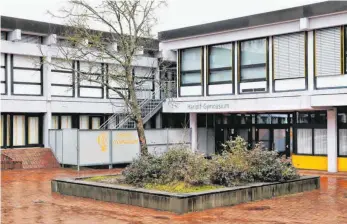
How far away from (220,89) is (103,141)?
675cm

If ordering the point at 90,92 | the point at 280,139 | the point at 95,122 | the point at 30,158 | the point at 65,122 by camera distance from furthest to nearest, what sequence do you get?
the point at 95,122, the point at 90,92, the point at 65,122, the point at 280,139, the point at 30,158

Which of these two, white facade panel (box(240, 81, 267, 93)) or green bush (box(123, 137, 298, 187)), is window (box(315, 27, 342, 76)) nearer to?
white facade panel (box(240, 81, 267, 93))

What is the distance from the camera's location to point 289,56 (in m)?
24.6

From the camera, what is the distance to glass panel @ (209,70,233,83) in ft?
89.4

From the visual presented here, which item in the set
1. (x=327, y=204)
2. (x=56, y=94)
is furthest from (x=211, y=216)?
(x=56, y=94)

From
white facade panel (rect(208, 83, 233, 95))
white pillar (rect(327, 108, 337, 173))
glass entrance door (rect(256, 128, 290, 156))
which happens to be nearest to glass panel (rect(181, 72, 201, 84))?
white facade panel (rect(208, 83, 233, 95))

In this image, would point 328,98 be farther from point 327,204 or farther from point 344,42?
point 327,204

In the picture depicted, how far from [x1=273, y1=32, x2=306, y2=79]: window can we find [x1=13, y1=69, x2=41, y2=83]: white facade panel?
1344 centimetres

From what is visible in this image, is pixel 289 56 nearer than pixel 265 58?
Yes

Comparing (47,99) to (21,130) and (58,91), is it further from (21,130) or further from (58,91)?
(21,130)

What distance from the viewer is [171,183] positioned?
14.5m

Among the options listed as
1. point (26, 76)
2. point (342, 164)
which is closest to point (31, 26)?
point (26, 76)

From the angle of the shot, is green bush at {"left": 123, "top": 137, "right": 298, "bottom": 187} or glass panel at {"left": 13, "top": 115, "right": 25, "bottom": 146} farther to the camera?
glass panel at {"left": 13, "top": 115, "right": 25, "bottom": 146}

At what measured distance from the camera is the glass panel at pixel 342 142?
2373 centimetres
